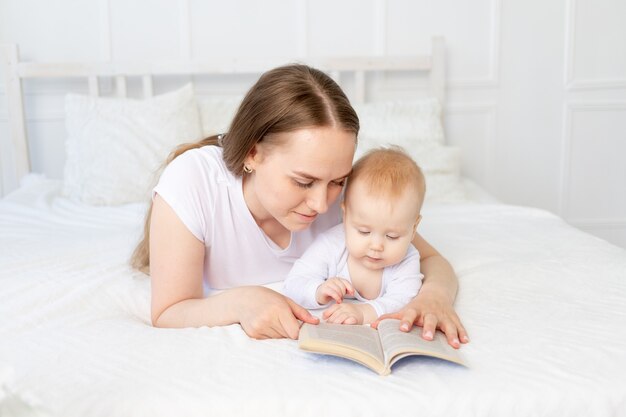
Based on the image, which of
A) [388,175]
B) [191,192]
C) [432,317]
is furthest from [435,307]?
[191,192]

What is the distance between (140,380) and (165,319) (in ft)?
0.90

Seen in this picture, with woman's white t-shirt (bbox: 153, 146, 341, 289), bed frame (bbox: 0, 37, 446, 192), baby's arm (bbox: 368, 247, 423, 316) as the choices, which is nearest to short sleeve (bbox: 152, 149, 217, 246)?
woman's white t-shirt (bbox: 153, 146, 341, 289)

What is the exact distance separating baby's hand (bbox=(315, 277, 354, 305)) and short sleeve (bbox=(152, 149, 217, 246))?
260mm

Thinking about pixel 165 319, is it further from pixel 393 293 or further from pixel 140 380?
pixel 393 293

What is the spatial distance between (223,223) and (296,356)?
1.42 feet

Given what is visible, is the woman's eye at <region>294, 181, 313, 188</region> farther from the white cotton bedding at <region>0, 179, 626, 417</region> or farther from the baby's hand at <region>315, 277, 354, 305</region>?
the white cotton bedding at <region>0, 179, 626, 417</region>

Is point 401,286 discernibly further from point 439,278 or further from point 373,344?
point 373,344

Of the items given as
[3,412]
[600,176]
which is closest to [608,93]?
[600,176]

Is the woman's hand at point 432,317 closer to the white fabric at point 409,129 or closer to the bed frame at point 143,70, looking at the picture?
the white fabric at point 409,129

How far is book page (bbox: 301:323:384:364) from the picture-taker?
956 mm

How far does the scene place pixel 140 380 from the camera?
3.02ft

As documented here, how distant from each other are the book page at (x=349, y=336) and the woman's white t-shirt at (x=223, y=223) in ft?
1.20

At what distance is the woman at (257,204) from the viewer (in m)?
1.14

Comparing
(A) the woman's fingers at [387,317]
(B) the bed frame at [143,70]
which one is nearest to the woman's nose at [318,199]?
(A) the woman's fingers at [387,317]
